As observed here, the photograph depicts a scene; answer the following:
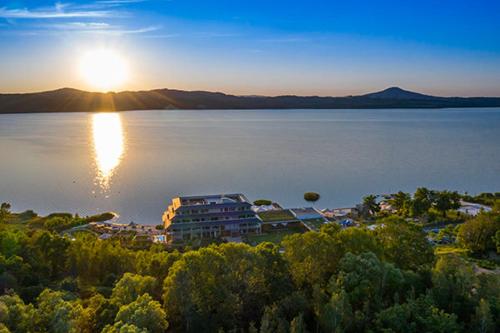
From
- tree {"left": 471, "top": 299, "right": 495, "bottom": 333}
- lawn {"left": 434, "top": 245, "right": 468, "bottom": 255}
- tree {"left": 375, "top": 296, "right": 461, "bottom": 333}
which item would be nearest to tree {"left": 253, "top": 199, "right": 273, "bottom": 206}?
lawn {"left": 434, "top": 245, "right": 468, "bottom": 255}

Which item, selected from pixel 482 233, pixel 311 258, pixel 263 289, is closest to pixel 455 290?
pixel 311 258

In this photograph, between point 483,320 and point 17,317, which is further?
point 483,320

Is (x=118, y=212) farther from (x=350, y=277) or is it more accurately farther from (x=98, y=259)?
(x=350, y=277)

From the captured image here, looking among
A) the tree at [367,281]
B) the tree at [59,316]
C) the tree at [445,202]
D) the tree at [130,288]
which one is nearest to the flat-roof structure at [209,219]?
the tree at [130,288]

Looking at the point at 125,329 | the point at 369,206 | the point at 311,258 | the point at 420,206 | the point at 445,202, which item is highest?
the point at 311,258

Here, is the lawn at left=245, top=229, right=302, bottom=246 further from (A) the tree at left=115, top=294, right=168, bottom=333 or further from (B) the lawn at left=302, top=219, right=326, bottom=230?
(A) the tree at left=115, top=294, right=168, bottom=333

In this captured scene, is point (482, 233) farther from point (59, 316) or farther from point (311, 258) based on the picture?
point (59, 316)

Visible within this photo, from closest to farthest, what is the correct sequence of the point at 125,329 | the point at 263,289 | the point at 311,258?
the point at 125,329
the point at 263,289
the point at 311,258

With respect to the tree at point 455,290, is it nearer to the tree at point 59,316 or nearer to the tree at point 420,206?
the tree at point 59,316
